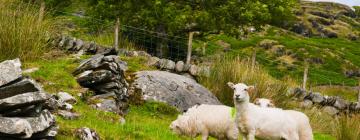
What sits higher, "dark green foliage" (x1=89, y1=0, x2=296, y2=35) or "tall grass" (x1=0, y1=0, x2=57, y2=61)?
"tall grass" (x1=0, y1=0, x2=57, y2=61)

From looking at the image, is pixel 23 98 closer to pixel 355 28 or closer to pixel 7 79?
pixel 7 79

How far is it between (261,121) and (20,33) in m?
6.28

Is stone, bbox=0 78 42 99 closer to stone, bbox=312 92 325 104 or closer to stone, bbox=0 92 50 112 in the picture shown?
stone, bbox=0 92 50 112

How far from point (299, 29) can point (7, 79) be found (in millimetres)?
→ 114792

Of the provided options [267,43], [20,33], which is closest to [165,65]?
[20,33]

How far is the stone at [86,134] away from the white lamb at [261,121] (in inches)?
125

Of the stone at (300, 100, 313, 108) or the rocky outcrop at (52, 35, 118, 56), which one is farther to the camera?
the stone at (300, 100, 313, 108)

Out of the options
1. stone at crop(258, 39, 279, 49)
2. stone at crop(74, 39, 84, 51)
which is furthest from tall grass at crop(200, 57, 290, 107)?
stone at crop(258, 39, 279, 49)

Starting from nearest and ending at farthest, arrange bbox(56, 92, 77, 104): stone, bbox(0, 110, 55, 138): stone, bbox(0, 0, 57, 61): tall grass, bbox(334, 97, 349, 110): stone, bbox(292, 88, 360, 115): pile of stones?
bbox(0, 110, 55, 138): stone, bbox(56, 92, 77, 104): stone, bbox(0, 0, 57, 61): tall grass, bbox(292, 88, 360, 115): pile of stones, bbox(334, 97, 349, 110): stone

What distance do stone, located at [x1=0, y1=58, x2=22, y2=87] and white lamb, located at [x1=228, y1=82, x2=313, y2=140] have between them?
4344 mm

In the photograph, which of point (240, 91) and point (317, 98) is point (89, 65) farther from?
point (317, 98)

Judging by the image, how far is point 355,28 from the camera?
127 m

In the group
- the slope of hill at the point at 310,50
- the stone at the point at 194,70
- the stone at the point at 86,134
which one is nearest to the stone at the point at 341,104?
the stone at the point at 194,70

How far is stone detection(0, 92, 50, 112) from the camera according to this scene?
26.5 feet
